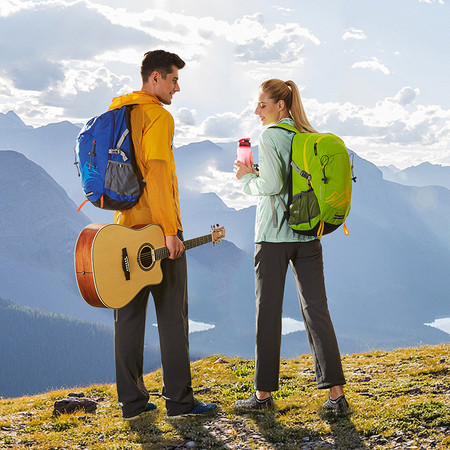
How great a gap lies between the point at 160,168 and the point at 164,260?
114 centimetres

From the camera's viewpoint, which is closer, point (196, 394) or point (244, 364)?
point (196, 394)

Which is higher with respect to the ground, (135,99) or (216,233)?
(135,99)

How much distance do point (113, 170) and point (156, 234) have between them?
0.90m

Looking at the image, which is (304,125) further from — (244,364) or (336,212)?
(244,364)

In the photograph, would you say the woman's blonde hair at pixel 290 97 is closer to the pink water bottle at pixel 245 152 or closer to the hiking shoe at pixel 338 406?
the pink water bottle at pixel 245 152

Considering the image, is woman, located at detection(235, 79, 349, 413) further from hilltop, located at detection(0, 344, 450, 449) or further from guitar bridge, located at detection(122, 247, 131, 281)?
guitar bridge, located at detection(122, 247, 131, 281)

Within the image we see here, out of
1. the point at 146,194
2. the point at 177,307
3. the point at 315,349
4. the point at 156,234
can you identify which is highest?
the point at 146,194

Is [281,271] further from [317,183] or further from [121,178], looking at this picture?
[121,178]

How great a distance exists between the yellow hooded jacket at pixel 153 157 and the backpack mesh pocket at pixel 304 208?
141cm

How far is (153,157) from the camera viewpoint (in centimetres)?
593

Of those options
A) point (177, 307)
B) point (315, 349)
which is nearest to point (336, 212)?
point (315, 349)

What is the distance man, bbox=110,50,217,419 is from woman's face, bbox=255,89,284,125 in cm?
104

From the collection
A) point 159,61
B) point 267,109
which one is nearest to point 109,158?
point 159,61

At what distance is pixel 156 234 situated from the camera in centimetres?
618
